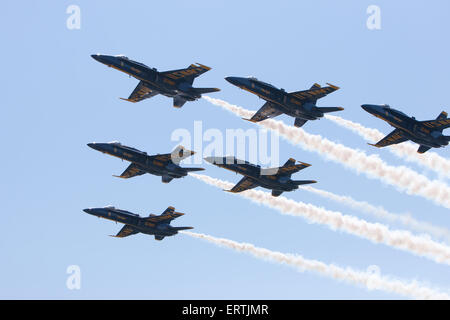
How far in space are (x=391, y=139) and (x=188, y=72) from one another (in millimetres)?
29297

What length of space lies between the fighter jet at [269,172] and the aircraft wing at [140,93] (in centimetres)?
1424

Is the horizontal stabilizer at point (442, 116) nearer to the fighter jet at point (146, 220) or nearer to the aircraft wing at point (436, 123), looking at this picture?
the aircraft wing at point (436, 123)

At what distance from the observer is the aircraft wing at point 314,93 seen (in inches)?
3954

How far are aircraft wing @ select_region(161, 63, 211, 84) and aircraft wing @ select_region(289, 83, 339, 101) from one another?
12363mm

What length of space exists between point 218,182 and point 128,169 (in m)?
14.2

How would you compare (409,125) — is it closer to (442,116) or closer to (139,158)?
(442,116)

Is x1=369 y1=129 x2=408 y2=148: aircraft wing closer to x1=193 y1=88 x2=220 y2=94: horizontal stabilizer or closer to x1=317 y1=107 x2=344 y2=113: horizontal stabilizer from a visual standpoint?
x1=317 y1=107 x2=344 y2=113: horizontal stabilizer

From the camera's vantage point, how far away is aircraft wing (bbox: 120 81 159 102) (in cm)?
10906

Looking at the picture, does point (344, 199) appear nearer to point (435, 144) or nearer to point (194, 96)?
point (435, 144)

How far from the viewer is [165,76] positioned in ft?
334
